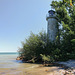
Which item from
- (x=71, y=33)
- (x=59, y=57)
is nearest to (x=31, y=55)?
(x=59, y=57)

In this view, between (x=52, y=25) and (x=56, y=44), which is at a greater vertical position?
(x=52, y=25)

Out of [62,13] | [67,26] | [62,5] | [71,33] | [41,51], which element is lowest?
[41,51]

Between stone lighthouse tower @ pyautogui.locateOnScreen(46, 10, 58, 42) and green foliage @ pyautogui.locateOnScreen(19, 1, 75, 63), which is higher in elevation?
stone lighthouse tower @ pyautogui.locateOnScreen(46, 10, 58, 42)

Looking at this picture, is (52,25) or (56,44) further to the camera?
(52,25)

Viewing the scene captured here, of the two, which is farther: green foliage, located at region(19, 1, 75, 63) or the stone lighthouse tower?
the stone lighthouse tower

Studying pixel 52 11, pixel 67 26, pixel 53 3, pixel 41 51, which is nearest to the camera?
pixel 67 26

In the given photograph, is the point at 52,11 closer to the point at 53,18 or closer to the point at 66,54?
the point at 53,18

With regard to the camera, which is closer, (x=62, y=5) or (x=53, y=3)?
(x=62, y=5)

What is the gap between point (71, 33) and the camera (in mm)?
14078

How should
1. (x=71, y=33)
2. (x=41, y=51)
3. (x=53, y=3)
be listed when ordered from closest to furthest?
(x=71, y=33), (x=41, y=51), (x=53, y=3)

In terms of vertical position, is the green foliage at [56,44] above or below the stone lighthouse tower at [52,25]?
below

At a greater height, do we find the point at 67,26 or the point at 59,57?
the point at 67,26

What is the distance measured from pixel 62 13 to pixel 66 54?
807cm

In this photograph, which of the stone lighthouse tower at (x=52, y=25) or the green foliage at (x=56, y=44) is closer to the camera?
the green foliage at (x=56, y=44)
